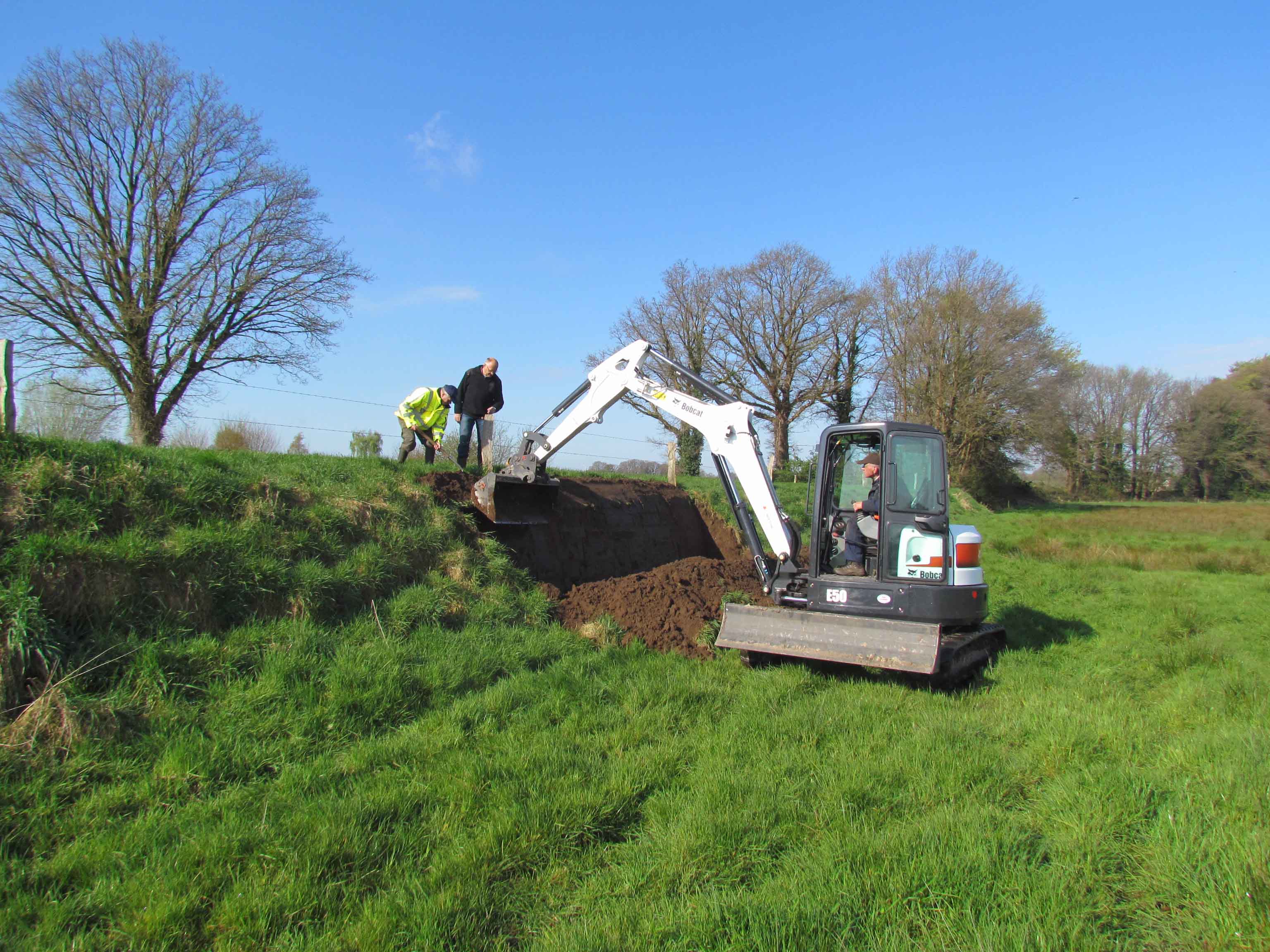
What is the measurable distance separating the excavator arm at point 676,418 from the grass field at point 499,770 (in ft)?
4.45

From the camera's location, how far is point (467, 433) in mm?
10695

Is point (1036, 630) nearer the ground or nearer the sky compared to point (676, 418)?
nearer the ground

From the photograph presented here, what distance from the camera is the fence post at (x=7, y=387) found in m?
5.95

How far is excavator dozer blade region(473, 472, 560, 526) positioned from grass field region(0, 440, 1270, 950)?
1312 millimetres

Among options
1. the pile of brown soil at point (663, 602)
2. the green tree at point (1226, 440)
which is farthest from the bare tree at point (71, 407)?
the green tree at point (1226, 440)

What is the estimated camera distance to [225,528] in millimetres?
6539

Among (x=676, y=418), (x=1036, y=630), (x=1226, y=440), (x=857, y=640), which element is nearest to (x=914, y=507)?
(x=857, y=640)

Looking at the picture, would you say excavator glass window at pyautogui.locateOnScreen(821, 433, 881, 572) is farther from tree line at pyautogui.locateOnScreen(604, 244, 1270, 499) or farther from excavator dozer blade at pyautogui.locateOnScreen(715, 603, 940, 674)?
tree line at pyautogui.locateOnScreen(604, 244, 1270, 499)

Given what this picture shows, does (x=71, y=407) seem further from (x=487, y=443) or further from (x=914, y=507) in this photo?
(x=914, y=507)

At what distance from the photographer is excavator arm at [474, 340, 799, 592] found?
25.3 feet

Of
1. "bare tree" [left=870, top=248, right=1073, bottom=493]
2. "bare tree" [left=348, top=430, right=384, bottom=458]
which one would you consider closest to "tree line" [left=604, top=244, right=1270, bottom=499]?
"bare tree" [left=870, top=248, right=1073, bottom=493]

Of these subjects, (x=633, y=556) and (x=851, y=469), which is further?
(x=633, y=556)

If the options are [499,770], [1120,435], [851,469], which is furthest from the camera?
[1120,435]

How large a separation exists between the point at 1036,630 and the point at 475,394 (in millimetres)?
7821
